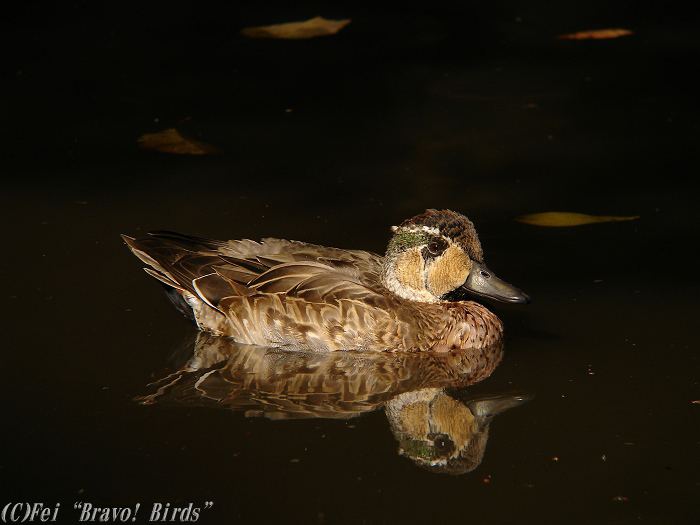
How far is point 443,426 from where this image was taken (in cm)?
582

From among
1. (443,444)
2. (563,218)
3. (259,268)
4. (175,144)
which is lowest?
(563,218)

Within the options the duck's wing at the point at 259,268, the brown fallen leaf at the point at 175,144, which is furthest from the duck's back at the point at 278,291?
the brown fallen leaf at the point at 175,144

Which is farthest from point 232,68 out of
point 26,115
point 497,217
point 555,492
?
point 555,492

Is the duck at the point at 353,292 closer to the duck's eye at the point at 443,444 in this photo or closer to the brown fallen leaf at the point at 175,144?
the duck's eye at the point at 443,444

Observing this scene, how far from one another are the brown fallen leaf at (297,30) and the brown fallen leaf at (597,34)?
2.83m

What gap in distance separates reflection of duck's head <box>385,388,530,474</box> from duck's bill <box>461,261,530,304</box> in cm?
94

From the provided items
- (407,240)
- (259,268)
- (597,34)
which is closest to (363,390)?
(407,240)

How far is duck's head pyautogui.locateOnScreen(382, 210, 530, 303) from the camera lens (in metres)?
6.90

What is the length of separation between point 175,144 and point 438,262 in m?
4.00

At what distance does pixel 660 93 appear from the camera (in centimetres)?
1144

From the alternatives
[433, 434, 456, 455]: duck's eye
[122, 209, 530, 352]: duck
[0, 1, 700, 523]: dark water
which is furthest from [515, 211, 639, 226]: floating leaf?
[433, 434, 456, 455]: duck's eye

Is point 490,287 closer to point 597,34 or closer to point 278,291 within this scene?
point 278,291

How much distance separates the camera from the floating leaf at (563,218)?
8.43 m

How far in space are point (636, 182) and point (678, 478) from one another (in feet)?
15.0
